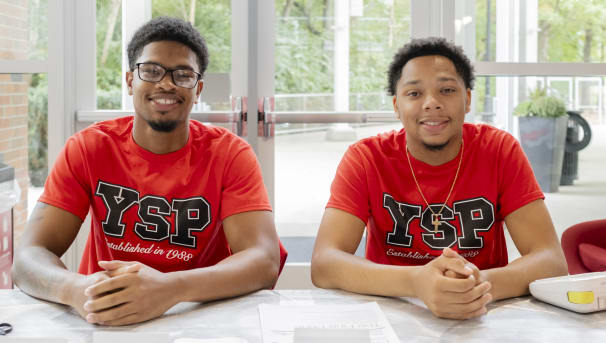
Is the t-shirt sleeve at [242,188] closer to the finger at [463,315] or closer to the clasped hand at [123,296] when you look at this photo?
the clasped hand at [123,296]

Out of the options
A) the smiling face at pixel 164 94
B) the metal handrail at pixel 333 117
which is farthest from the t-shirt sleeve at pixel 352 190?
the metal handrail at pixel 333 117

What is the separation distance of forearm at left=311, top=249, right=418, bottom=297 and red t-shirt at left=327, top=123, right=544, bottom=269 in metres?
0.21

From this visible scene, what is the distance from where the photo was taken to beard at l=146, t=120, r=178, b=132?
1844mm

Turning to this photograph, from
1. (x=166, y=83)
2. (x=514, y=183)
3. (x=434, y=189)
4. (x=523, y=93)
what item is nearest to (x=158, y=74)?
(x=166, y=83)

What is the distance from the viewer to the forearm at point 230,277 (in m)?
1.36

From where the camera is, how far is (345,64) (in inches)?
122

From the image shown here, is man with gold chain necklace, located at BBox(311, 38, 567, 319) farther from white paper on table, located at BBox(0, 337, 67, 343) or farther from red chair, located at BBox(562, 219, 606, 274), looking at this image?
white paper on table, located at BBox(0, 337, 67, 343)

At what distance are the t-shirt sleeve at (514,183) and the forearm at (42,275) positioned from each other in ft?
3.97

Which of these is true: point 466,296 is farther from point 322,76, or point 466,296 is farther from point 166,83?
point 322,76

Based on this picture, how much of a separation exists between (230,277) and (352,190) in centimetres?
53

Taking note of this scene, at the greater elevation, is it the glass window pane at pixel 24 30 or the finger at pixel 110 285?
the glass window pane at pixel 24 30

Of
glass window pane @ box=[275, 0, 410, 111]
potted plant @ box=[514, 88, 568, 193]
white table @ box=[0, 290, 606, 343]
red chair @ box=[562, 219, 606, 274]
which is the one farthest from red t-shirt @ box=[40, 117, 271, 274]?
potted plant @ box=[514, 88, 568, 193]

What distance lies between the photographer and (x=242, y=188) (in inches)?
70.9

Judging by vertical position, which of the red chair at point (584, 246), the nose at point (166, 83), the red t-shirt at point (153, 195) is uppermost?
the nose at point (166, 83)
